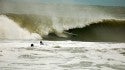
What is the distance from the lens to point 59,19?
51.7ft

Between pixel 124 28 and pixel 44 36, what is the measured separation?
16.4 ft

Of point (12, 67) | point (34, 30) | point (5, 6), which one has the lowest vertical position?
point (12, 67)

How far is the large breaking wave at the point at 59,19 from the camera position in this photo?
1492 centimetres

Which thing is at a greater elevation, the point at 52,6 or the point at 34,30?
the point at 52,6

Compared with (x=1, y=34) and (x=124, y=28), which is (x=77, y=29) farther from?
(x=1, y=34)

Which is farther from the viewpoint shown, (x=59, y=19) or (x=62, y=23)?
(x=62, y=23)

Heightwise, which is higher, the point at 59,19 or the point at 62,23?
the point at 59,19

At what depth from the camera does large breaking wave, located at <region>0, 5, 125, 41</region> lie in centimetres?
1492

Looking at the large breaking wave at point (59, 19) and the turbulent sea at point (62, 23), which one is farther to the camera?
the large breaking wave at point (59, 19)

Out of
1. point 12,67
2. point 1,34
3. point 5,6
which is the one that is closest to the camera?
point 12,67

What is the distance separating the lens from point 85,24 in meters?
16.1

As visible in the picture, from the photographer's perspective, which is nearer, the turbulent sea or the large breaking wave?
the turbulent sea

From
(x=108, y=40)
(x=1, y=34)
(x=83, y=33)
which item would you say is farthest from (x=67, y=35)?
(x=1, y=34)

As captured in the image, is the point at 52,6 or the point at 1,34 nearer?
the point at 1,34
